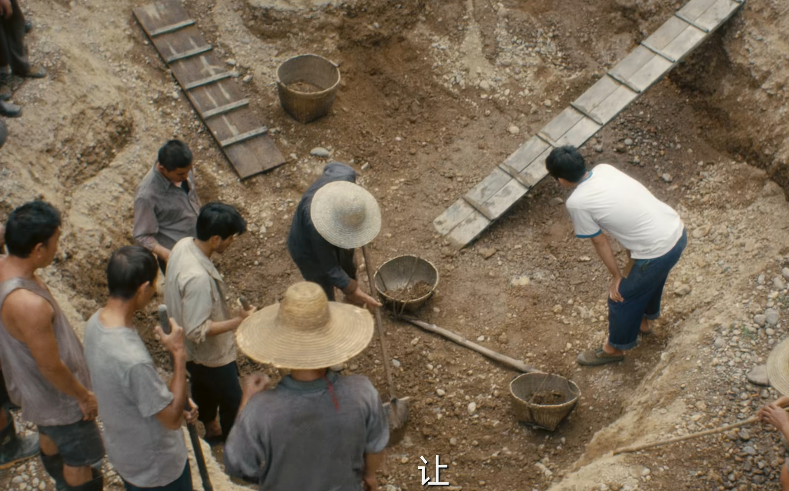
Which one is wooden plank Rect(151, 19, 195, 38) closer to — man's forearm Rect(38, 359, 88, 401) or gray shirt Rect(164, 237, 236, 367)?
gray shirt Rect(164, 237, 236, 367)

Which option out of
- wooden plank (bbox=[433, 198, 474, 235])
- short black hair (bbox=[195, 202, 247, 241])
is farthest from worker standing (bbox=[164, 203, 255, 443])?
wooden plank (bbox=[433, 198, 474, 235])

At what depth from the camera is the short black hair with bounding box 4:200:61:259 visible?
10.3ft

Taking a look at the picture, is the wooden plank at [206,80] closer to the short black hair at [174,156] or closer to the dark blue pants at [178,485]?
the short black hair at [174,156]

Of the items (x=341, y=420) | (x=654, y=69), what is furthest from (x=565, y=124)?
(x=341, y=420)

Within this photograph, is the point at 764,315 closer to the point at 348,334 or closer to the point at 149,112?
the point at 348,334

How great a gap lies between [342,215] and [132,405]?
1.63 metres

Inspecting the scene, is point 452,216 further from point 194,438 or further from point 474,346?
point 194,438

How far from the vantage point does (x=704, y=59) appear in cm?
713

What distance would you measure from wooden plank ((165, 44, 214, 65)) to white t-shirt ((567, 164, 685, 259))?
15.9 feet

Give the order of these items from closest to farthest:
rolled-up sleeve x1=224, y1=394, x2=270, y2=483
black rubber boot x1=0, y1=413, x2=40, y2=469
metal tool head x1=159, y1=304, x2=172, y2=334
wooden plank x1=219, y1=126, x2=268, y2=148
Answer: rolled-up sleeve x1=224, y1=394, x2=270, y2=483 < metal tool head x1=159, y1=304, x2=172, y2=334 < black rubber boot x1=0, y1=413, x2=40, y2=469 < wooden plank x1=219, y1=126, x2=268, y2=148

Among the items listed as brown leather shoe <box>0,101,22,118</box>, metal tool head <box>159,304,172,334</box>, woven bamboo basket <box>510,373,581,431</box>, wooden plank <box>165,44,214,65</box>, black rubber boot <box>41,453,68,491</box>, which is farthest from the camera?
wooden plank <box>165,44,214,65</box>

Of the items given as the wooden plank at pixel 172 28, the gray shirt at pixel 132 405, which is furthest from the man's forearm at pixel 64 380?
the wooden plank at pixel 172 28

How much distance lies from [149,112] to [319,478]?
17.1ft

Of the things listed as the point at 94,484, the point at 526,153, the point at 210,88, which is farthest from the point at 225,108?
the point at 94,484
